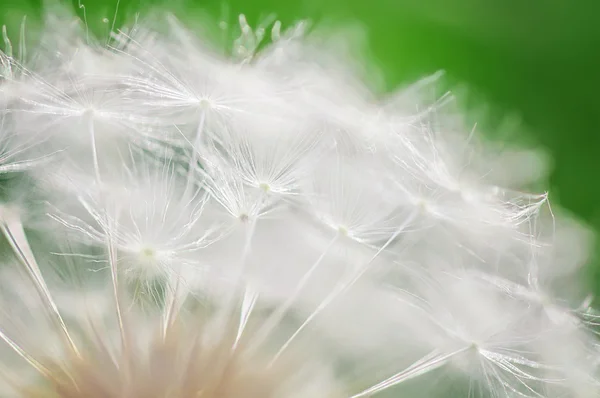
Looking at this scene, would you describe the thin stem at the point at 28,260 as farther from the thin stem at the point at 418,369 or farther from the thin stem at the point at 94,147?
the thin stem at the point at 418,369

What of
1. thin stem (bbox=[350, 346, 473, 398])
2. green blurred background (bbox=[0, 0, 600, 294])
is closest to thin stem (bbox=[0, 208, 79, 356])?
thin stem (bbox=[350, 346, 473, 398])

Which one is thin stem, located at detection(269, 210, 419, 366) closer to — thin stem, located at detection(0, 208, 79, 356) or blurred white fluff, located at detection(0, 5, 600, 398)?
blurred white fluff, located at detection(0, 5, 600, 398)

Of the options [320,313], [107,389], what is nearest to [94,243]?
[107,389]

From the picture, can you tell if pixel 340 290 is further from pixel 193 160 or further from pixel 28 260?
pixel 28 260

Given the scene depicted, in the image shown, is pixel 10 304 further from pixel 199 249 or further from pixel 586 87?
pixel 586 87

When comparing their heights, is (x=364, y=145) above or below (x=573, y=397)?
above
